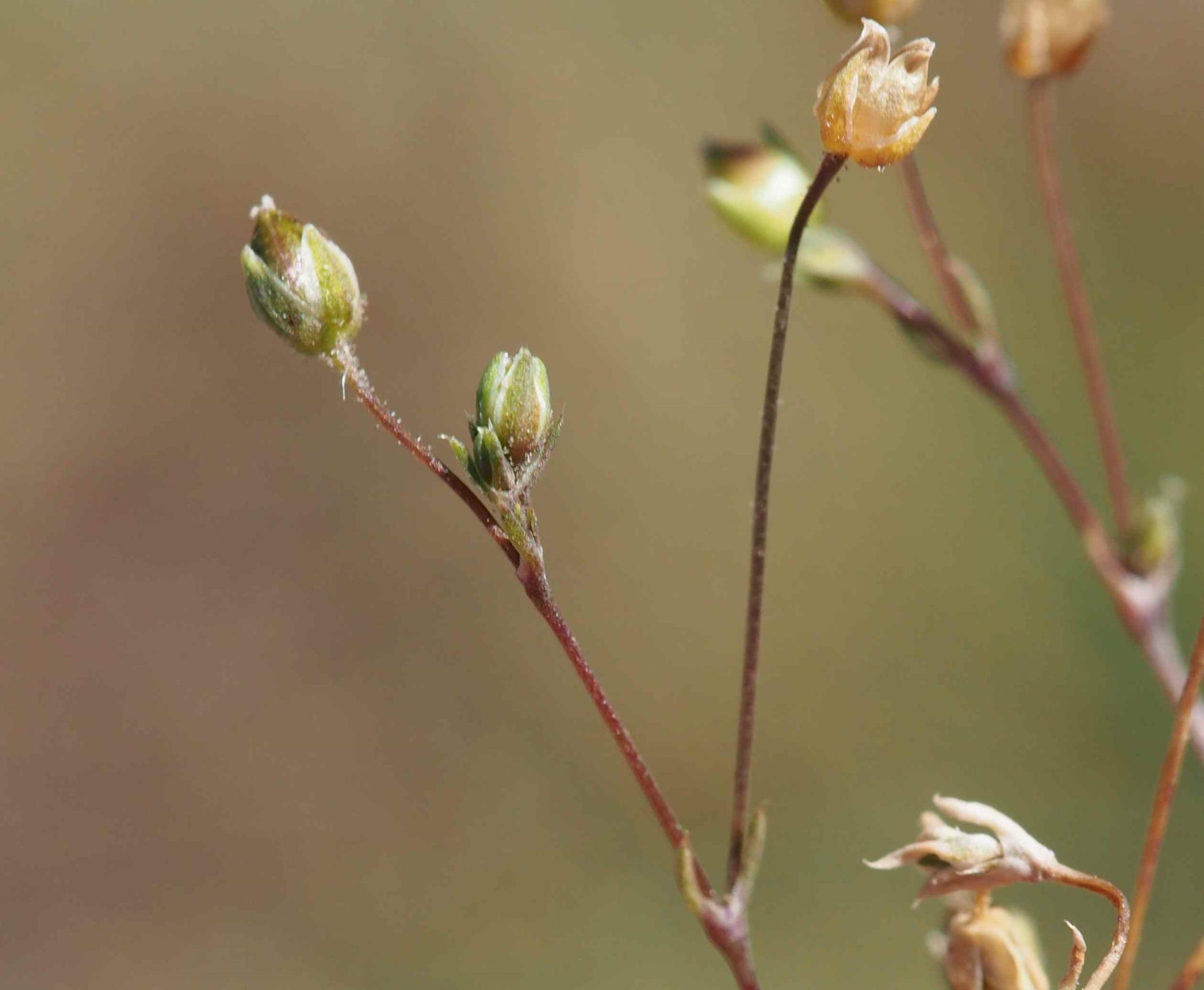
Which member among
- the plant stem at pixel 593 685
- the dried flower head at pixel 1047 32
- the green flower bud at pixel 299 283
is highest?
the dried flower head at pixel 1047 32

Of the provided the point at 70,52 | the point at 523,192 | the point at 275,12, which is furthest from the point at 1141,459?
the point at 70,52

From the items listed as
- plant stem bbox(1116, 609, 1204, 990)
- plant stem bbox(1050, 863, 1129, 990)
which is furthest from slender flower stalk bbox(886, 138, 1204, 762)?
plant stem bbox(1050, 863, 1129, 990)

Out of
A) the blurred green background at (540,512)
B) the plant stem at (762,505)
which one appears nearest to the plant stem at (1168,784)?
the plant stem at (762,505)

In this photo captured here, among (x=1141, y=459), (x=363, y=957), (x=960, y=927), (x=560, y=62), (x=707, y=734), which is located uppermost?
(x=560, y=62)

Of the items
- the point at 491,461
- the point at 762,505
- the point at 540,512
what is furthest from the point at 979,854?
the point at 540,512

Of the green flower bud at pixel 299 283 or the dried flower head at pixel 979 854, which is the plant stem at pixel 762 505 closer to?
the dried flower head at pixel 979 854

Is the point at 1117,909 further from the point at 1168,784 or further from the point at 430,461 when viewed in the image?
the point at 430,461

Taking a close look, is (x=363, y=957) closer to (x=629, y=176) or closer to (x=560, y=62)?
(x=629, y=176)
